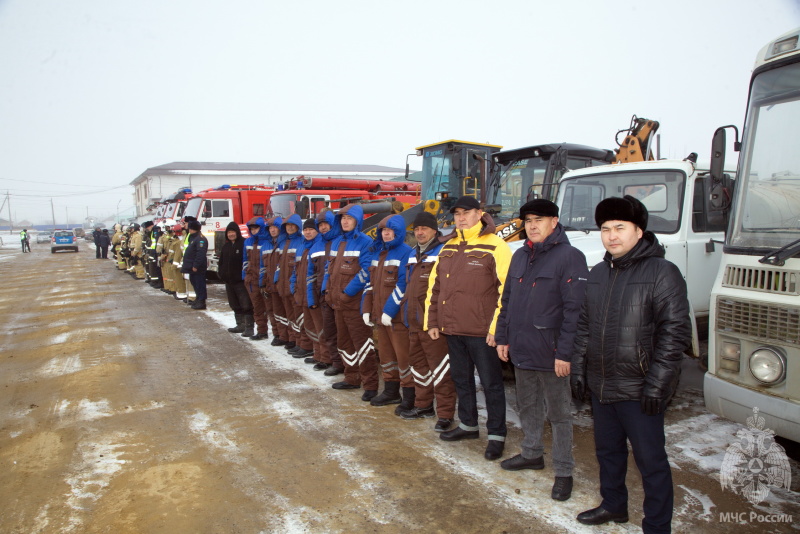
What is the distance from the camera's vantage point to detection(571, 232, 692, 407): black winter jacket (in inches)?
112

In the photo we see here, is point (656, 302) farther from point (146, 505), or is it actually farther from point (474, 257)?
point (146, 505)

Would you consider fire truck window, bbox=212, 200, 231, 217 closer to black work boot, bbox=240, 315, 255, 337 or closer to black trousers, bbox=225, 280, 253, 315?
black trousers, bbox=225, 280, 253, 315

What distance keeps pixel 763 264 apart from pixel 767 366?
0.62 meters

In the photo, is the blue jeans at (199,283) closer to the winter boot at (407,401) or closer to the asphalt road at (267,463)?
the asphalt road at (267,463)

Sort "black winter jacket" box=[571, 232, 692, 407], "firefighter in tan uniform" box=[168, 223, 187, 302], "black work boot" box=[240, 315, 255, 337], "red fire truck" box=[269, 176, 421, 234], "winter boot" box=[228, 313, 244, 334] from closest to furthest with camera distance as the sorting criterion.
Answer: "black winter jacket" box=[571, 232, 692, 407] < "black work boot" box=[240, 315, 255, 337] < "winter boot" box=[228, 313, 244, 334] < "firefighter in tan uniform" box=[168, 223, 187, 302] < "red fire truck" box=[269, 176, 421, 234]

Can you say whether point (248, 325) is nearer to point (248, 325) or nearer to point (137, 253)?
point (248, 325)

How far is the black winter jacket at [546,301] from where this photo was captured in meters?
3.58

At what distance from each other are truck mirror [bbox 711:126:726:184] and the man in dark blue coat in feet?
3.93

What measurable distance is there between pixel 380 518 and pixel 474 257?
2.03 meters

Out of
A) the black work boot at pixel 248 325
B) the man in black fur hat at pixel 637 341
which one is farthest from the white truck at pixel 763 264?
the black work boot at pixel 248 325

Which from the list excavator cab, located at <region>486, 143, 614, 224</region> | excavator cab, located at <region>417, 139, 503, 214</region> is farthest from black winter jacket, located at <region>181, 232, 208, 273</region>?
excavator cab, located at <region>486, 143, 614, 224</region>

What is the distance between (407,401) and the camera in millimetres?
5355

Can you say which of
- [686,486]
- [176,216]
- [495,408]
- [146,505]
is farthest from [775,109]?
[176,216]

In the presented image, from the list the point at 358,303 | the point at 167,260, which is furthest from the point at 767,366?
the point at 167,260
